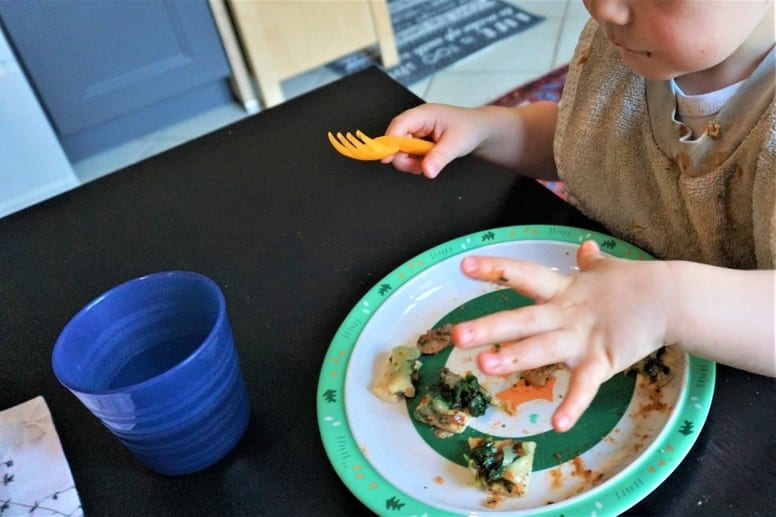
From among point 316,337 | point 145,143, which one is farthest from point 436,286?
point 145,143

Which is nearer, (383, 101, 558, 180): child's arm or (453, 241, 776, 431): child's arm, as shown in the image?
(453, 241, 776, 431): child's arm

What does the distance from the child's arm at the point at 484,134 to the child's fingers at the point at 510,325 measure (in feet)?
0.78

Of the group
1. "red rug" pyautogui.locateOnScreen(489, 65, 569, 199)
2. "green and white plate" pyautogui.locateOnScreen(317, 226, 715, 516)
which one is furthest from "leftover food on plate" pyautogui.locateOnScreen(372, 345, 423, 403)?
"red rug" pyautogui.locateOnScreen(489, 65, 569, 199)

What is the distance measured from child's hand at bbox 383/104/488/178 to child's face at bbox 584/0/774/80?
21 centimetres

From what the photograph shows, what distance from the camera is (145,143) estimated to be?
2.13m

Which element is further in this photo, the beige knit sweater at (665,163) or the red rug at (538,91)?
the red rug at (538,91)

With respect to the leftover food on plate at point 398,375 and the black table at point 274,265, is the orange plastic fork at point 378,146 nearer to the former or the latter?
the black table at point 274,265

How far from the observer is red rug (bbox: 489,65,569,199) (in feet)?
6.19

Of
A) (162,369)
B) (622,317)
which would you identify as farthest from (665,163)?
(162,369)

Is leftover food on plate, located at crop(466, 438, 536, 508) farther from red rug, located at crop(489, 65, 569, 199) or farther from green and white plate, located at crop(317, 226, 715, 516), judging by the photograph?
red rug, located at crop(489, 65, 569, 199)

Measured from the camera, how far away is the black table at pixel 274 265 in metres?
0.48

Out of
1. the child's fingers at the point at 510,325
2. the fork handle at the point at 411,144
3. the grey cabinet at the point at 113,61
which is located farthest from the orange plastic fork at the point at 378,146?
the grey cabinet at the point at 113,61

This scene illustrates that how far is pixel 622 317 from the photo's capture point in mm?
433

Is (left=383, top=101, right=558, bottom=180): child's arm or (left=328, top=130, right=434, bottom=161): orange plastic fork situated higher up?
(left=328, top=130, right=434, bottom=161): orange plastic fork
